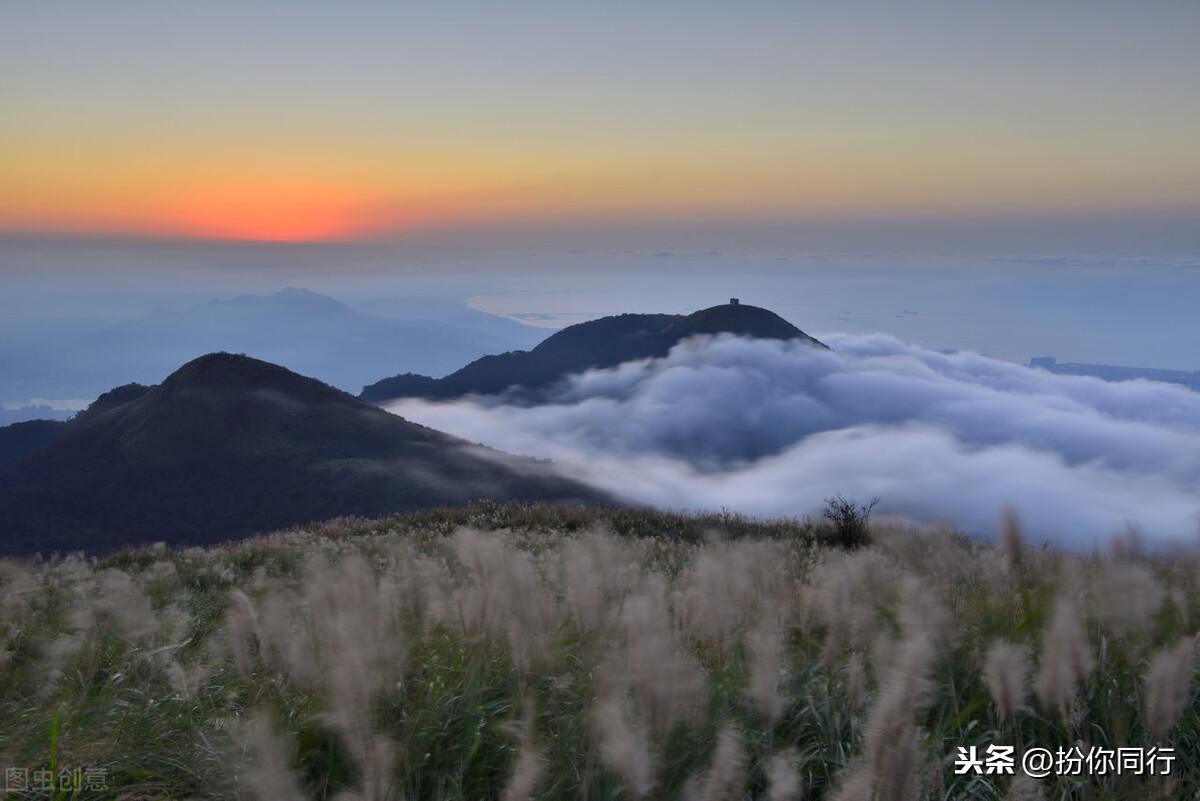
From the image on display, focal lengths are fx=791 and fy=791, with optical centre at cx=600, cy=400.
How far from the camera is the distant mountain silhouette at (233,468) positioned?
64375 mm

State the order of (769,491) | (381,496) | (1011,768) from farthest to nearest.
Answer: (769,491) < (381,496) < (1011,768)

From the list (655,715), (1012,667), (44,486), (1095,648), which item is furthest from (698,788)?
(44,486)

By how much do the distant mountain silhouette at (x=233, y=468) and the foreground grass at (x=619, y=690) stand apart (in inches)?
2223

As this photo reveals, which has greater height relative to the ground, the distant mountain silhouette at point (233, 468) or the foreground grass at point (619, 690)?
the foreground grass at point (619, 690)

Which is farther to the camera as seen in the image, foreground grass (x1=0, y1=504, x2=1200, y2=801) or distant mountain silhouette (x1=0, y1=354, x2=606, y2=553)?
distant mountain silhouette (x1=0, y1=354, x2=606, y2=553)

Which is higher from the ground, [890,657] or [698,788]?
[890,657]

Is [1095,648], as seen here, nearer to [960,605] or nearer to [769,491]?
A: [960,605]

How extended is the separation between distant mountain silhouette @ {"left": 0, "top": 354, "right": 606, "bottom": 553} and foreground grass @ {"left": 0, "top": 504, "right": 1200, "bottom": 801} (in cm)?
5647

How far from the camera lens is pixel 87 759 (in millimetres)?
3275

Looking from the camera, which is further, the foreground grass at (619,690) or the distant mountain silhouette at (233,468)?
the distant mountain silhouette at (233,468)

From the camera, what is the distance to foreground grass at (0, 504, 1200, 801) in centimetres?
236

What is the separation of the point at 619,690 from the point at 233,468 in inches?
3096

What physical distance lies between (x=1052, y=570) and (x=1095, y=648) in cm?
218

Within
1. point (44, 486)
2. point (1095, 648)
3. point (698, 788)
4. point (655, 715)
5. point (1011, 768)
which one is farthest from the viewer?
point (44, 486)
